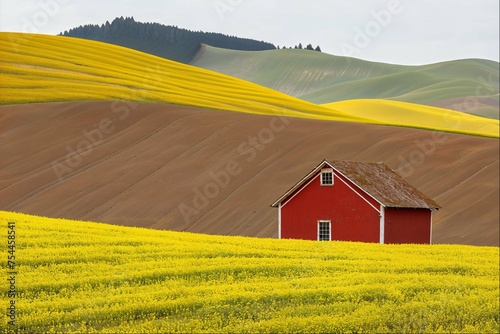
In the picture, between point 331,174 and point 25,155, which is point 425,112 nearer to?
point 25,155

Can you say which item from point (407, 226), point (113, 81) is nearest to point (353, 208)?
point (407, 226)

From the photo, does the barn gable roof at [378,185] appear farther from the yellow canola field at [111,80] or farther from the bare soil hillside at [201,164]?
the yellow canola field at [111,80]

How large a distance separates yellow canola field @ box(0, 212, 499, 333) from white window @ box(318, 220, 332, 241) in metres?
14.4

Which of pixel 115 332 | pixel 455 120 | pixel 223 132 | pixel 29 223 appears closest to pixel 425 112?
pixel 455 120

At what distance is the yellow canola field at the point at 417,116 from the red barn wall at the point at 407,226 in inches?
3641

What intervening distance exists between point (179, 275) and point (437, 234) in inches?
1174

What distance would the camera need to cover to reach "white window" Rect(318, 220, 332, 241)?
160 ft

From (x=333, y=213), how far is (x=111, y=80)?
2225 inches

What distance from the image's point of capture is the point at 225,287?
26.3 meters

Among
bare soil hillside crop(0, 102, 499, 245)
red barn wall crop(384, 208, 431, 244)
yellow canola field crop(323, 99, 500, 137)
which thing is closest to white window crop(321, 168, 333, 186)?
red barn wall crop(384, 208, 431, 244)

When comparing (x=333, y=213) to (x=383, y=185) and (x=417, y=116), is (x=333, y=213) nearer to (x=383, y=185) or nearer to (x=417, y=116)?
(x=383, y=185)

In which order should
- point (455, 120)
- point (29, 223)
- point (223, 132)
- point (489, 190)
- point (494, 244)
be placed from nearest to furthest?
1. point (29, 223)
2. point (494, 244)
3. point (489, 190)
4. point (223, 132)
5. point (455, 120)

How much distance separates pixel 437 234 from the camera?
54.6m

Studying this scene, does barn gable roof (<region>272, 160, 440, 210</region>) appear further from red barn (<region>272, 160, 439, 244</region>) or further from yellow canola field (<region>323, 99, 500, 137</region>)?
yellow canola field (<region>323, 99, 500, 137</region>)
